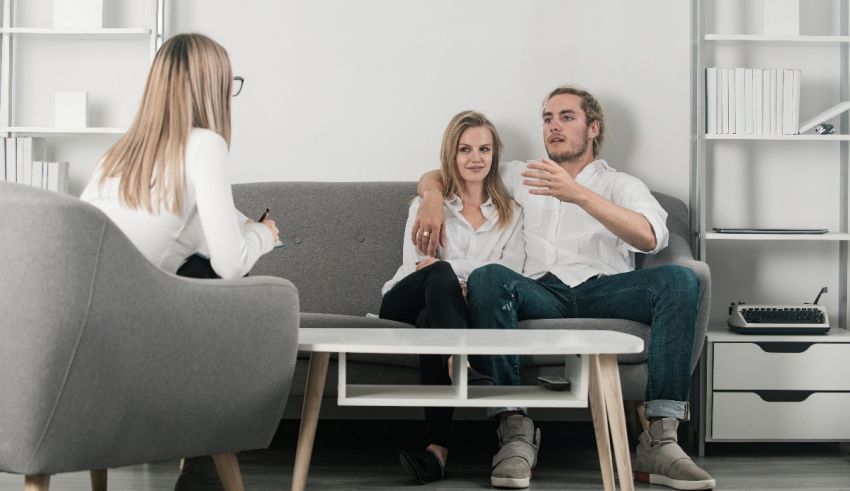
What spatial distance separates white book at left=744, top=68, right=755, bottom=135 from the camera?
341 centimetres

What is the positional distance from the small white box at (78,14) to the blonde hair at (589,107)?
169 cm

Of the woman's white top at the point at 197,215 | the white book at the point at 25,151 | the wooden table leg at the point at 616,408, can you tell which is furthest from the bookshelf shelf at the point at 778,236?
the white book at the point at 25,151

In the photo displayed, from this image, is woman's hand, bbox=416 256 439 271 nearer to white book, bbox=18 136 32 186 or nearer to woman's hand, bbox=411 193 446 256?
woman's hand, bbox=411 193 446 256

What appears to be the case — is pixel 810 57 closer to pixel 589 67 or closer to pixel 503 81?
pixel 589 67

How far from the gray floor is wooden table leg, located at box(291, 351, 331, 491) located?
47 centimetres

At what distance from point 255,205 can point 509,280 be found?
3.68ft

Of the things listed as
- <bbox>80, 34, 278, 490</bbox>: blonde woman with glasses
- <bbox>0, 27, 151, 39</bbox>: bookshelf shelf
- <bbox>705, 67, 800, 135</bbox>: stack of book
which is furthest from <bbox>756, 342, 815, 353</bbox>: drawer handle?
<bbox>0, 27, 151, 39</bbox>: bookshelf shelf

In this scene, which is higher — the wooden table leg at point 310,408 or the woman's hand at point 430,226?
the woman's hand at point 430,226

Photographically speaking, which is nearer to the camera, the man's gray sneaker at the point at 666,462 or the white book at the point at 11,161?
the man's gray sneaker at the point at 666,462

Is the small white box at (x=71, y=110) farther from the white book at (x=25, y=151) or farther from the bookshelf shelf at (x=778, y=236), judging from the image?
the bookshelf shelf at (x=778, y=236)

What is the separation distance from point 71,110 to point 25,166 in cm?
26

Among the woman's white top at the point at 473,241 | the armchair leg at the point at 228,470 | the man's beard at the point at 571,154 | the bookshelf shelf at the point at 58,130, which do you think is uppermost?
the bookshelf shelf at the point at 58,130

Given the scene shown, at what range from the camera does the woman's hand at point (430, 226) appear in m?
3.06

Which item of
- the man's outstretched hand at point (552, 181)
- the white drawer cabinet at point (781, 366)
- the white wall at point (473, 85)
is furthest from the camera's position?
the white wall at point (473, 85)
